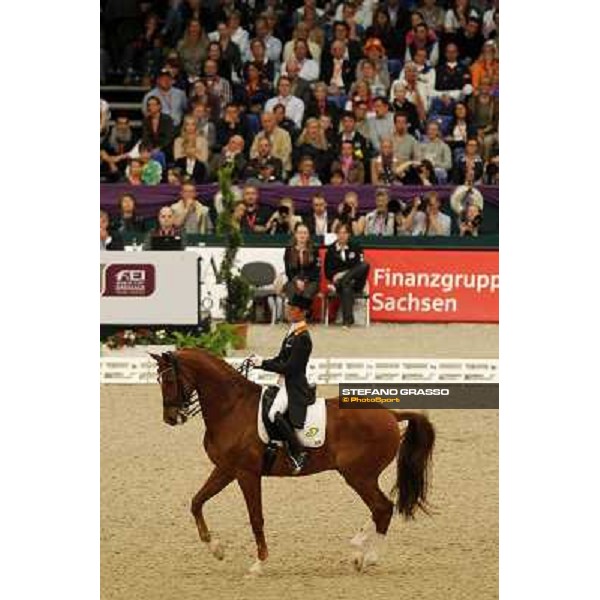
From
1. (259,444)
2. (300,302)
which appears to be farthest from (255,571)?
(300,302)

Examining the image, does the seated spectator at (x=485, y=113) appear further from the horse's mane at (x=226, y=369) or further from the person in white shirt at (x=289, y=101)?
the horse's mane at (x=226, y=369)

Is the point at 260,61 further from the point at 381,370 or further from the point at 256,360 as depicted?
the point at 256,360

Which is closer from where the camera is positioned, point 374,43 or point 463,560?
point 463,560

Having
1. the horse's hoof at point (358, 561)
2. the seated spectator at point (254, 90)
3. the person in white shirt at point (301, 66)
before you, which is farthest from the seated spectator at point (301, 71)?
the horse's hoof at point (358, 561)

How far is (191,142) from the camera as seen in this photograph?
15.1 metres

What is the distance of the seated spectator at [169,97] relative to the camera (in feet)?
50.1

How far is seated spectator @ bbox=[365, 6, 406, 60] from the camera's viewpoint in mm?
16109

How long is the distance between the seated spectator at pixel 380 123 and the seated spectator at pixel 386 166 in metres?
0.05

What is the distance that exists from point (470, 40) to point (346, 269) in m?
2.42
